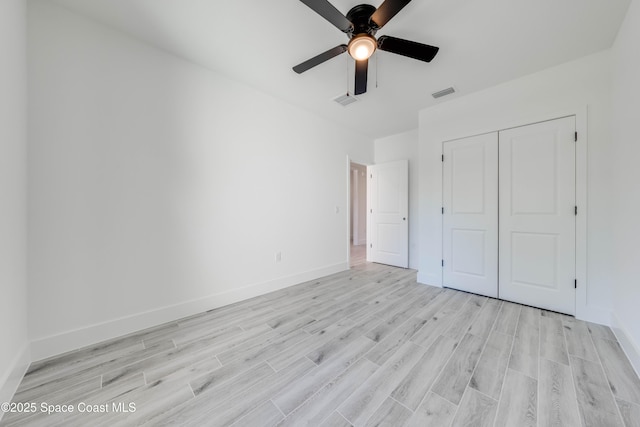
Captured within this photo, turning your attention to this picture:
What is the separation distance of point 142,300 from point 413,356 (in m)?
2.41

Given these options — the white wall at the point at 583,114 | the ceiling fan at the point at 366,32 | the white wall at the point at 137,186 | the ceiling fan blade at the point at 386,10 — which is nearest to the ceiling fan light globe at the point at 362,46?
the ceiling fan at the point at 366,32

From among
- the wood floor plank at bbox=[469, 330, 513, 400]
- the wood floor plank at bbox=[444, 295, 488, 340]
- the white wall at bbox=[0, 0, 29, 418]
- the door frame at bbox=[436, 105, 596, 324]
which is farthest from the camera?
the door frame at bbox=[436, 105, 596, 324]

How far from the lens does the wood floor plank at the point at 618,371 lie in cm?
137

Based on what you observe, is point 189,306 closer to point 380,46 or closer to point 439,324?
point 439,324

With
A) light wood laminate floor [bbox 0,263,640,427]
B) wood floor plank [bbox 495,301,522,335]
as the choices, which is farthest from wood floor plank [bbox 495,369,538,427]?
wood floor plank [bbox 495,301,522,335]

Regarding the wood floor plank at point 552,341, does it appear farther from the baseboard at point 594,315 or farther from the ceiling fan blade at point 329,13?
the ceiling fan blade at point 329,13

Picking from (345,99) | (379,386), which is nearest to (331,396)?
(379,386)

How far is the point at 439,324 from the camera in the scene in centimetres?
220

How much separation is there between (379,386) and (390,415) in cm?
20

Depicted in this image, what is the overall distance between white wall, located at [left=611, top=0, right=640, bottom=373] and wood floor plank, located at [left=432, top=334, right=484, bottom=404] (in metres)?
0.98

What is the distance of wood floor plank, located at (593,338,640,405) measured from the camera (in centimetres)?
137

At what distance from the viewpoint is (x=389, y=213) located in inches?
179

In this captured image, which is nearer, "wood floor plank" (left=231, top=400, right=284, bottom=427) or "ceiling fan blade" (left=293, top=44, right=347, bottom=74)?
"wood floor plank" (left=231, top=400, right=284, bottom=427)

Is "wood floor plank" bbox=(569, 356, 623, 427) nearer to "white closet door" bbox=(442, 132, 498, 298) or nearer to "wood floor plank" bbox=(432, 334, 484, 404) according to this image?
"wood floor plank" bbox=(432, 334, 484, 404)
